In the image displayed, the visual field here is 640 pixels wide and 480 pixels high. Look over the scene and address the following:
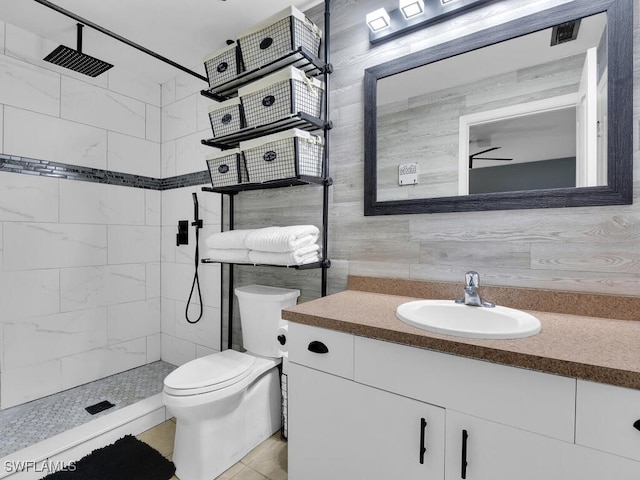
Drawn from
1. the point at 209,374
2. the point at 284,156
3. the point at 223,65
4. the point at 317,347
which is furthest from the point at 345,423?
the point at 223,65

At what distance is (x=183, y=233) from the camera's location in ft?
8.68

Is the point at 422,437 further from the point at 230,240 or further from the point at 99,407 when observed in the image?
the point at 99,407

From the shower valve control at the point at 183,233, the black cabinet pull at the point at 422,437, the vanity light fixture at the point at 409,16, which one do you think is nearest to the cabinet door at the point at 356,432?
the black cabinet pull at the point at 422,437

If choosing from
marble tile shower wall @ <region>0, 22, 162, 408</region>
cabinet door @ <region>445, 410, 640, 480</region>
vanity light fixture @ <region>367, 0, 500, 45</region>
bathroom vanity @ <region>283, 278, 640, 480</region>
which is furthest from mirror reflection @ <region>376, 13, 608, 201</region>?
marble tile shower wall @ <region>0, 22, 162, 408</region>

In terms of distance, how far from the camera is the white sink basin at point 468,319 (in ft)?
3.06

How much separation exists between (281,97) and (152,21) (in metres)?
1.13

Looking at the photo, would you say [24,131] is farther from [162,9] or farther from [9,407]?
[9,407]

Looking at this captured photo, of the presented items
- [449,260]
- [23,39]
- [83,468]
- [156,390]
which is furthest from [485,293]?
[23,39]

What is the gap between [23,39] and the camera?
2102 millimetres

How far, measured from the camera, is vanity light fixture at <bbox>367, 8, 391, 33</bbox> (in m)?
1.56

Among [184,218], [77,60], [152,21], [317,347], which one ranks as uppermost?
[152,21]

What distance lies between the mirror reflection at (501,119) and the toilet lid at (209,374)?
45.3 inches

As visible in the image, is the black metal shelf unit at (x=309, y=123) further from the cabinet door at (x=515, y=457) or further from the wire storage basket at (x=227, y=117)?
the cabinet door at (x=515, y=457)

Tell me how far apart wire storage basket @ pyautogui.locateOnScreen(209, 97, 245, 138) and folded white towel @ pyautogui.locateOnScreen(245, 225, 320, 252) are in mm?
668
